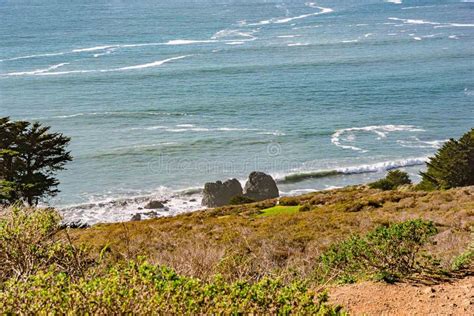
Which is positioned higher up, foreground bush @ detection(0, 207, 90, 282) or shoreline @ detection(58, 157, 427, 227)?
foreground bush @ detection(0, 207, 90, 282)

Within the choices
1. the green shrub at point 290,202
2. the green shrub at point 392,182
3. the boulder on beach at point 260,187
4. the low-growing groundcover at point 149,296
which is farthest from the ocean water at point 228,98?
the low-growing groundcover at point 149,296

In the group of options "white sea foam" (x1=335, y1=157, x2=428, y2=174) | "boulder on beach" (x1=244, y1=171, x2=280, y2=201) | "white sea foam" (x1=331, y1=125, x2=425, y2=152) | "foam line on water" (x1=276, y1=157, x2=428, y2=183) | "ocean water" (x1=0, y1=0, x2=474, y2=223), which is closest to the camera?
"boulder on beach" (x1=244, y1=171, x2=280, y2=201)

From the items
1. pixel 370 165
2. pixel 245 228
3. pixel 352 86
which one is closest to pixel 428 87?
pixel 352 86

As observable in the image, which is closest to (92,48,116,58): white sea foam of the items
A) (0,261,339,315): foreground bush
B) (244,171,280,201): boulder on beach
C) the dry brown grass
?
(244,171,280,201): boulder on beach

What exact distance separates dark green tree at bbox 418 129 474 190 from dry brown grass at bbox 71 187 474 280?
7.16m

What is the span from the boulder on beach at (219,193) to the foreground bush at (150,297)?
123ft

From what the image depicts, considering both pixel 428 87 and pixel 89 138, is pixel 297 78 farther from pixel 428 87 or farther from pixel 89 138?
pixel 89 138

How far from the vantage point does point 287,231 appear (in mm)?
25344

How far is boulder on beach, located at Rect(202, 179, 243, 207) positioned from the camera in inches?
1838

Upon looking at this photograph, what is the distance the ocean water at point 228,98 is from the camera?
53.0 meters

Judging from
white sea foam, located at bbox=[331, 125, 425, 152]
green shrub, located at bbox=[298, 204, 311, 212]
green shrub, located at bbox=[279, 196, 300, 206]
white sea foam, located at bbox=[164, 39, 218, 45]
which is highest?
white sea foam, located at bbox=[164, 39, 218, 45]

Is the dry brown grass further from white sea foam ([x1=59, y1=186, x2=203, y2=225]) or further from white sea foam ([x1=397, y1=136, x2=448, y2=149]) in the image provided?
white sea foam ([x1=397, y1=136, x2=448, y2=149])

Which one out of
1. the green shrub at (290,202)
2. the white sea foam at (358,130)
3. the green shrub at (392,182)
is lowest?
the green shrub at (392,182)

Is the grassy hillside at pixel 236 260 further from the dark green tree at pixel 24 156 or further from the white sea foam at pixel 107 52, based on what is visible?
the white sea foam at pixel 107 52
